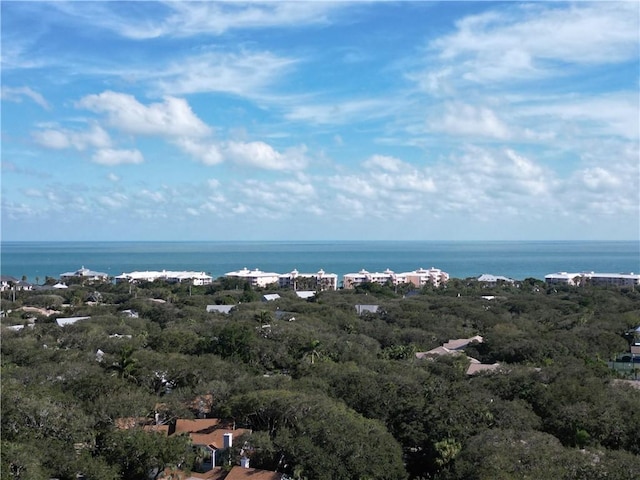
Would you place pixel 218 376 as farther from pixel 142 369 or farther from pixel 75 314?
pixel 75 314

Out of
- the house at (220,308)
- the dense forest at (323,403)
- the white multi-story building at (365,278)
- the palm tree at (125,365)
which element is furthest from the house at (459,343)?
the white multi-story building at (365,278)

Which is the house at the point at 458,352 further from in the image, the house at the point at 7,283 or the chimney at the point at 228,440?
the house at the point at 7,283

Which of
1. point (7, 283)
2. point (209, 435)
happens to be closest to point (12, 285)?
point (7, 283)

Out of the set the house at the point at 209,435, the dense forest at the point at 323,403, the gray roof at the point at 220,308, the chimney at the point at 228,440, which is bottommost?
the house at the point at 209,435

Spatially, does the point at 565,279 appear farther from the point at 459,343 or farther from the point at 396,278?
the point at 459,343

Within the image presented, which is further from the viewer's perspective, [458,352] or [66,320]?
[66,320]

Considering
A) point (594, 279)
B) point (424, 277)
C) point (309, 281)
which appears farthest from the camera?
point (424, 277)

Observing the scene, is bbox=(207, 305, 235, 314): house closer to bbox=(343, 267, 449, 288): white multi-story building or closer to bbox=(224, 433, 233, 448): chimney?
bbox=(224, 433, 233, 448): chimney
